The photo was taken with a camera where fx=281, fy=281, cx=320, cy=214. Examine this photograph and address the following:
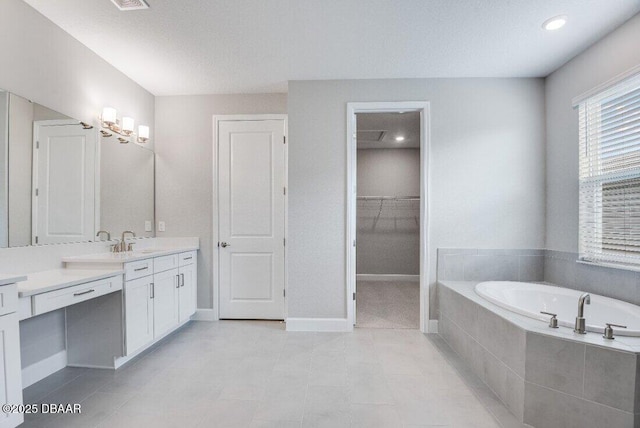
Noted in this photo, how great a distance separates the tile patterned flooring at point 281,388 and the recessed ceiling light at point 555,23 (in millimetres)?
2592

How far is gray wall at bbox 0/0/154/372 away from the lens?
5.83ft

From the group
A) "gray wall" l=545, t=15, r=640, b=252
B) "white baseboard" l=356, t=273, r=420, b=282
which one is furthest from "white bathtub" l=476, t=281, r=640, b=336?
"white baseboard" l=356, t=273, r=420, b=282

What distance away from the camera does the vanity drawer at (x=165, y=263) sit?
97.6 inches

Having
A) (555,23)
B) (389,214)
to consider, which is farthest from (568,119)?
(389,214)

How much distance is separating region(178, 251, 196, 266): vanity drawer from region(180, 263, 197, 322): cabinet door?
4 centimetres

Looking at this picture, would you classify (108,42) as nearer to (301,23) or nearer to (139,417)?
(301,23)

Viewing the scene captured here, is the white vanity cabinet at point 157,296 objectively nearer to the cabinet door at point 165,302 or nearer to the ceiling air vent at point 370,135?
the cabinet door at point 165,302

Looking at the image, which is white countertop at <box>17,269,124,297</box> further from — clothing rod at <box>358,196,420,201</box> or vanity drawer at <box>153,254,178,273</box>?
clothing rod at <box>358,196,420,201</box>

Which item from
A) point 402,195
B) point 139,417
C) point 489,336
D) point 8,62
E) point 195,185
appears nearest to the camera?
point 139,417

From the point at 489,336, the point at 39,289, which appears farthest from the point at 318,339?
the point at 39,289

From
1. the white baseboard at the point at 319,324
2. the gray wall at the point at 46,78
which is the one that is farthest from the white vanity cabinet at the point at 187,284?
the white baseboard at the point at 319,324

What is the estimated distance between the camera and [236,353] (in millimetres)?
2400

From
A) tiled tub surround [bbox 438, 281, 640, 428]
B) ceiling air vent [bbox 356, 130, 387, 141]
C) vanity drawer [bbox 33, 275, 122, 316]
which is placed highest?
ceiling air vent [bbox 356, 130, 387, 141]

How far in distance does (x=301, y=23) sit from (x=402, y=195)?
3654 millimetres
